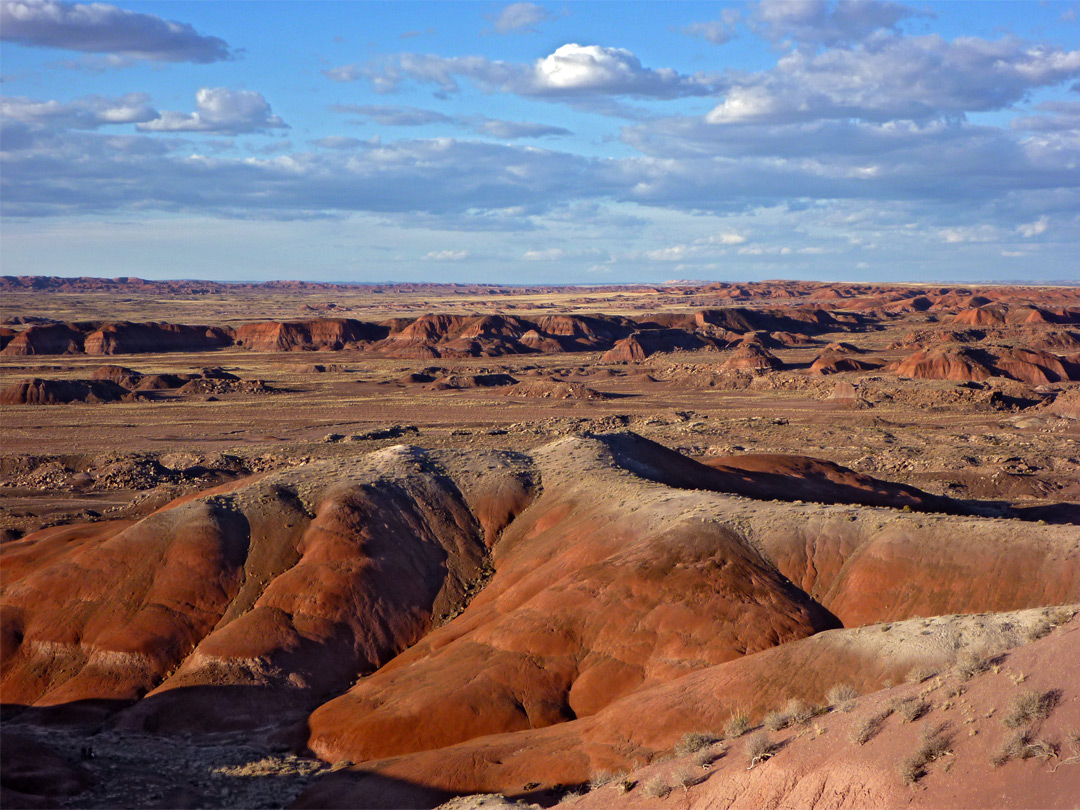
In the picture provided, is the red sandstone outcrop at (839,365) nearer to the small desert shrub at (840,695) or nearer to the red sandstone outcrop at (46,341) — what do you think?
the small desert shrub at (840,695)

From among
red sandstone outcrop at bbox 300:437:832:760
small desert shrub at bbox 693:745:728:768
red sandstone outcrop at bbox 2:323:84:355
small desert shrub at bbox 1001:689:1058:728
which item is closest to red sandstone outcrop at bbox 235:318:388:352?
red sandstone outcrop at bbox 2:323:84:355

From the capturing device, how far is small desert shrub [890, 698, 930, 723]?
34.5 feet

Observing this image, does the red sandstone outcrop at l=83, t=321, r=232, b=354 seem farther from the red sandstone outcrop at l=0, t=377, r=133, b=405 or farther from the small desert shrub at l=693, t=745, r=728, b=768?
the small desert shrub at l=693, t=745, r=728, b=768

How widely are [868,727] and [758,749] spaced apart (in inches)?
57.8

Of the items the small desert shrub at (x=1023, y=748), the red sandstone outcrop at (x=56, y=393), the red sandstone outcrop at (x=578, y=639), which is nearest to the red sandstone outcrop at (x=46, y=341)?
the red sandstone outcrop at (x=56, y=393)

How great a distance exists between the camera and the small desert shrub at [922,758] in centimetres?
959

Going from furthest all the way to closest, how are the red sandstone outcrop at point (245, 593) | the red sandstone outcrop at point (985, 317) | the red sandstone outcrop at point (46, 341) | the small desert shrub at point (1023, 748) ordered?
the red sandstone outcrop at point (985, 317), the red sandstone outcrop at point (46, 341), the red sandstone outcrop at point (245, 593), the small desert shrub at point (1023, 748)

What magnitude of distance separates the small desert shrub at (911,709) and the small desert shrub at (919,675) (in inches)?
50.8

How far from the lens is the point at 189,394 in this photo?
78.9 metres

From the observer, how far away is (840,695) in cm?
1356

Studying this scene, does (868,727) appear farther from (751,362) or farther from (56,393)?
(751,362)

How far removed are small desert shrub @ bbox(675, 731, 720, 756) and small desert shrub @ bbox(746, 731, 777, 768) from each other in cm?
143

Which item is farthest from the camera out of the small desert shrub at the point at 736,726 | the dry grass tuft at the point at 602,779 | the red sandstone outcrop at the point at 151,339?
the red sandstone outcrop at the point at 151,339

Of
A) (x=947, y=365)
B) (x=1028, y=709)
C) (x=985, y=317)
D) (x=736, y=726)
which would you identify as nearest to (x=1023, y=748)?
(x=1028, y=709)
